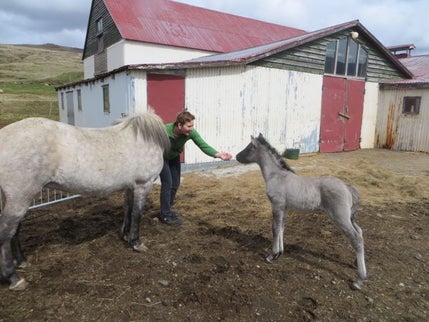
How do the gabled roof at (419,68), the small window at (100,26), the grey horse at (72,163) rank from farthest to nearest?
the small window at (100,26), the gabled roof at (419,68), the grey horse at (72,163)

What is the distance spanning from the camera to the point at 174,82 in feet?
28.8

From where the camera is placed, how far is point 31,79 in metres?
57.5

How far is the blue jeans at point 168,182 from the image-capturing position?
5016 millimetres

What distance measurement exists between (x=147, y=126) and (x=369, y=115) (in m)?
13.3

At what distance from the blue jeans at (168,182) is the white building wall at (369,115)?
11.9 meters

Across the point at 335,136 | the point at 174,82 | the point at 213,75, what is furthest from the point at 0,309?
the point at 335,136

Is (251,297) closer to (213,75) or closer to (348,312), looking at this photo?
(348,312)

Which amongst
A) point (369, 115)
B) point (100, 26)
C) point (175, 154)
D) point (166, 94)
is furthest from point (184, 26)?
point (175, 154)

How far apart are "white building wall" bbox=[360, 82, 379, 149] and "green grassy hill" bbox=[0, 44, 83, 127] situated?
20316 millimetres

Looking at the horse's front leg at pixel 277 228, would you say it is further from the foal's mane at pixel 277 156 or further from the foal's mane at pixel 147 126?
the foal's mane at pixel 147 126

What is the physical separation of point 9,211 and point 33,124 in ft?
2.96

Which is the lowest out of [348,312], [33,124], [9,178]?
[348,312]

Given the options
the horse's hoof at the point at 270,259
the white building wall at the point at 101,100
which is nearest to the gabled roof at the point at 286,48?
the white building wall at the point at 101,100

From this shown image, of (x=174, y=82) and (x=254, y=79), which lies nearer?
(x=174, y=82)
